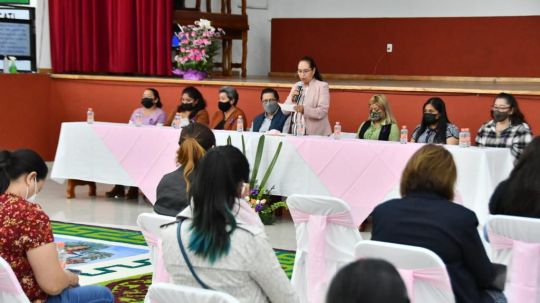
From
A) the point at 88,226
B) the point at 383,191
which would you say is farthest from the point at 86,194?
the point at 383,191

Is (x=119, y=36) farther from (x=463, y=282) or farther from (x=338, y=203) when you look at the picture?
(x=463, y=282)

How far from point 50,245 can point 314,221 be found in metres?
1.46

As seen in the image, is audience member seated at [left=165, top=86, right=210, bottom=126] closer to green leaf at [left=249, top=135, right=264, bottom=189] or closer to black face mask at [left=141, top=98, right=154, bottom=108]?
black face mask at [left=141, top=98, right=154, bottom=108]

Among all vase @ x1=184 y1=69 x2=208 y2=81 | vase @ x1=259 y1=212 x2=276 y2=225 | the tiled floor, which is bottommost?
the tiled floor

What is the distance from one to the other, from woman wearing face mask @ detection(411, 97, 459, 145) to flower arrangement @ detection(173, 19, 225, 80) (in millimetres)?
3318

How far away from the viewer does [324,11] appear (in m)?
14.1

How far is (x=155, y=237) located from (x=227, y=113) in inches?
189

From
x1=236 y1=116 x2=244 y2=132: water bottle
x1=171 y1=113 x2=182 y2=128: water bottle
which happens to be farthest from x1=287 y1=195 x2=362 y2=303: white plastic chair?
x1=171 y1=113 x2=182 y2=128: water bottle

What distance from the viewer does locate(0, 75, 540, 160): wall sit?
31.5 ft

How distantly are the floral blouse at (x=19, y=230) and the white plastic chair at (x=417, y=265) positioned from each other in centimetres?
110

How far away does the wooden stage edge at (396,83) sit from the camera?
9.00 metres

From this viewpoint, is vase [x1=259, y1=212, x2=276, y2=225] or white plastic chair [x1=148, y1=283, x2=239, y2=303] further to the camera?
vase [x1=259, y1=212, x2=276, y2=225]

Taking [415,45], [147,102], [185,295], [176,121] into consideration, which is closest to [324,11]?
[415,45]

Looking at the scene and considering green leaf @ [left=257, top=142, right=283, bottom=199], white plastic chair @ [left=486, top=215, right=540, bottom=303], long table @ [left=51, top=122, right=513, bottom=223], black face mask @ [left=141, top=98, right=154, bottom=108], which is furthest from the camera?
black face mask @ [left=141, top=98, right=154, bottom=108]
